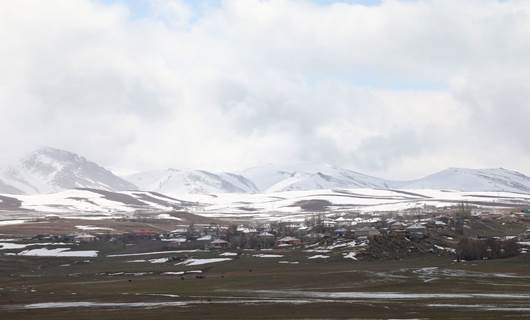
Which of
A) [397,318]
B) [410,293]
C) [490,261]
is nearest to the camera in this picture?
[397,318]

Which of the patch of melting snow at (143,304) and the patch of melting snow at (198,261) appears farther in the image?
the patch of melting snow at (198,261)

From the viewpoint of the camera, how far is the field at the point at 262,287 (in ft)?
221

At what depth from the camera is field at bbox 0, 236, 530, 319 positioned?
67.5m

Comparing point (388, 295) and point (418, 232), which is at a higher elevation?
point (418, 232)

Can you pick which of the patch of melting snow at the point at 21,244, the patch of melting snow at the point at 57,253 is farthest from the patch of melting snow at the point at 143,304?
the patch of melting snow at the point at 21,244

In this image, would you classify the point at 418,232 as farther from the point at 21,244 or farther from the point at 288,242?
the point at 21,244

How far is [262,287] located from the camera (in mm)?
94125

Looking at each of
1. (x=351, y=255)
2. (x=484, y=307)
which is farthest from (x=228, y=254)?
(x=484, y=307)

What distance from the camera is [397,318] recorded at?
A: 59781mm

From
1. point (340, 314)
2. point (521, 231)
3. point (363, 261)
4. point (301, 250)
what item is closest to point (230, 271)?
point (363, 261)

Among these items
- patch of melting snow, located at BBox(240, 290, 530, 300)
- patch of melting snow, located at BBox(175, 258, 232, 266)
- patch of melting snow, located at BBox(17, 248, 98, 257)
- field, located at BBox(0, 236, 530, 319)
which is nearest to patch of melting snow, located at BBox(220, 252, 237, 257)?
field, located at BBox(0, 236, 530, 319)

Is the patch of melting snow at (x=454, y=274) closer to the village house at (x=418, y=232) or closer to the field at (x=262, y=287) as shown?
the field at (x=262, y=287)

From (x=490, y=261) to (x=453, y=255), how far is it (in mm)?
12558

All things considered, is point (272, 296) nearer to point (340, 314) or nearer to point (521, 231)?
point (340, 314)
